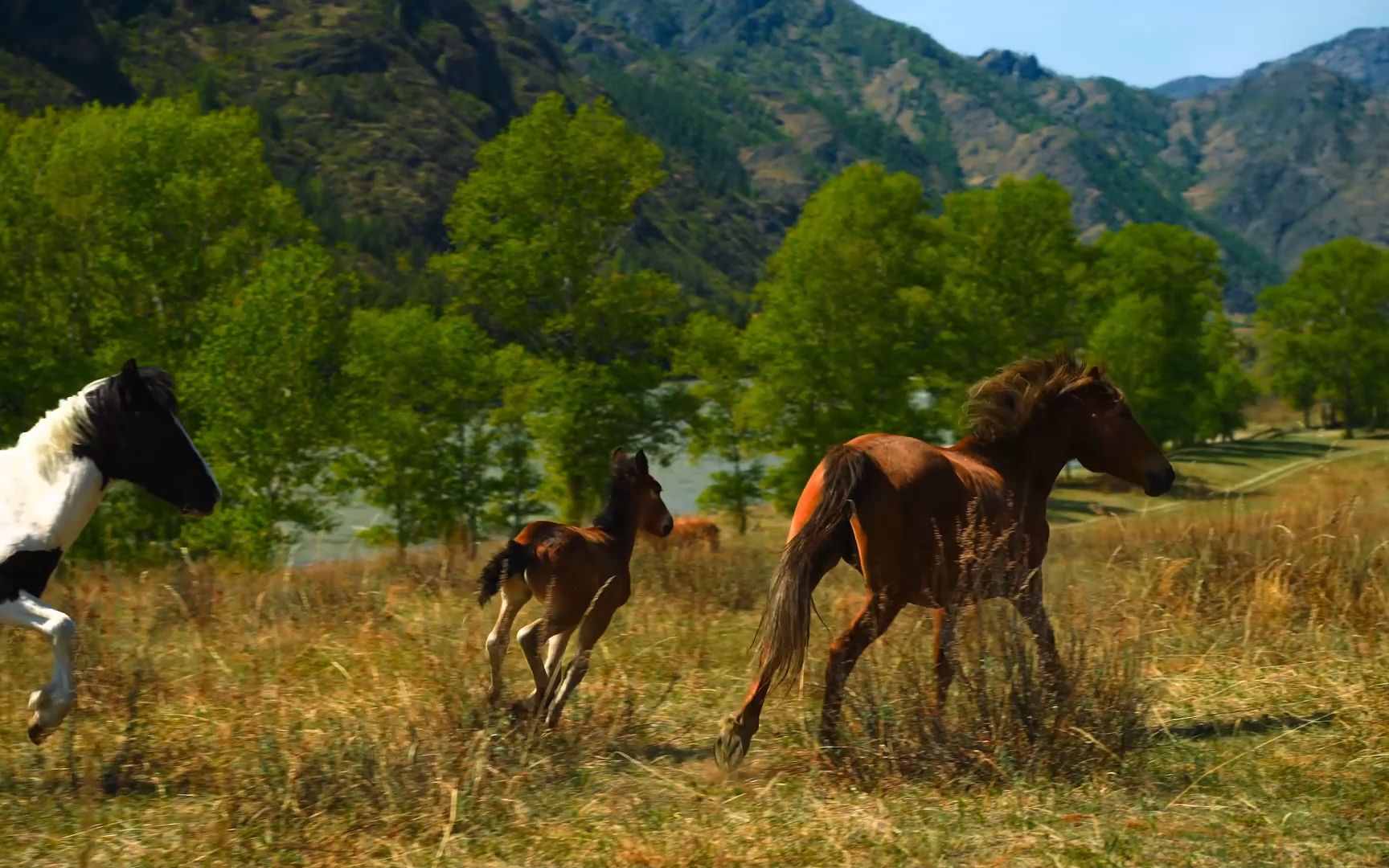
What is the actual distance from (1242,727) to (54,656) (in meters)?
5.92

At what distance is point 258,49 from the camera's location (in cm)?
17038

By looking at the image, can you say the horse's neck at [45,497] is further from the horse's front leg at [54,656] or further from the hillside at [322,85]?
the hillside at [322,85]

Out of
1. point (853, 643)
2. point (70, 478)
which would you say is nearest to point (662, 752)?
point (853, 643)

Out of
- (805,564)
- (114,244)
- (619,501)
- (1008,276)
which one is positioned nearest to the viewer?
(805,564)

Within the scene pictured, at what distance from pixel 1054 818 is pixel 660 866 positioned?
1647 millimetres

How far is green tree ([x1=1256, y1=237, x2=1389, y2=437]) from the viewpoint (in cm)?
6169

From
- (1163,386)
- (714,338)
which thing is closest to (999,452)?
(714,338)

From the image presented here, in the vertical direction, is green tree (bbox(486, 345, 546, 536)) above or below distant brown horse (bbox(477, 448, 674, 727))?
below

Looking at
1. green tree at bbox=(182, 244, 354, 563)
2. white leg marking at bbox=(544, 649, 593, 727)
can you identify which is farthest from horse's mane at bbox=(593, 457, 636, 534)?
green tree at bbox=(182, 244, 354, 563)

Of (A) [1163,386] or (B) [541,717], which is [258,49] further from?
(B) [541,717]

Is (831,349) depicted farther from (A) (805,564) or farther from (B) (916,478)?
(A) (805,564)

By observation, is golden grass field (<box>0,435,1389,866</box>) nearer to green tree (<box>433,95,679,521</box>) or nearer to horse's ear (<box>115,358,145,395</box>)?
horse's ear (<box>115,358,145,395</box>)

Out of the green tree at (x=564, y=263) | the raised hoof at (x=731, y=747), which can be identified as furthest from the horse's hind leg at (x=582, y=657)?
the green tree at (x=564, y=263)

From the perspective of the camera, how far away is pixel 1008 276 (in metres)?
43.4
